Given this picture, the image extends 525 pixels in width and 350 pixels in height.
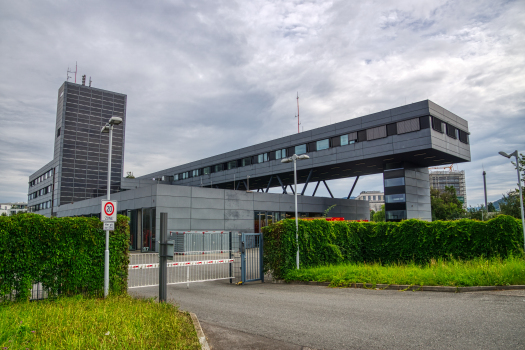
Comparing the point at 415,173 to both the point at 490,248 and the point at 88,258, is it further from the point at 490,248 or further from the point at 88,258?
the point at 88,258

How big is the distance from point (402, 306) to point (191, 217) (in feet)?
76.6

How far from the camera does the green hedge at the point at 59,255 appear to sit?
8617mm

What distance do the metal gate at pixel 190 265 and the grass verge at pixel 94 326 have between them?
364 cm

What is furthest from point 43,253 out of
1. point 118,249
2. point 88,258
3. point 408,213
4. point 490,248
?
point 408,213

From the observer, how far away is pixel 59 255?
919 cm

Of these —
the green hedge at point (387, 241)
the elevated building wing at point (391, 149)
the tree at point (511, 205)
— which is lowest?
the green hedge at point (387, 241)

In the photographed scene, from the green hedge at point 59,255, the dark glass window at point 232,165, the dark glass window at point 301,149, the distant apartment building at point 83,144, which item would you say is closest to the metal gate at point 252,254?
the green hedge at point 59,255

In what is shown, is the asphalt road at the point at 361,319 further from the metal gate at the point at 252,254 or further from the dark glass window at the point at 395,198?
the dark glass window at the point at 395,198

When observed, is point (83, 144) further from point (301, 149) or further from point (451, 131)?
point (451, 131)

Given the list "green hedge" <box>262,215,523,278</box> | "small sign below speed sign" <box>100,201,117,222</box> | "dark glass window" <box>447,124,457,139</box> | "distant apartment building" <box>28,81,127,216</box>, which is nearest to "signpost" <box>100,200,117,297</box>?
"small sign below speed sign" <box>100,201,117,222</box>

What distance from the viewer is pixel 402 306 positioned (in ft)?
28.2

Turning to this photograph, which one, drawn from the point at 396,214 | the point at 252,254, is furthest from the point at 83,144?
the point at 252,254

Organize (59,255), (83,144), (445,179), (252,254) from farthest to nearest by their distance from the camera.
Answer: (445,179), (83,144), (252,254), (59,255)

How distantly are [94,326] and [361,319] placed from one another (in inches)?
198
